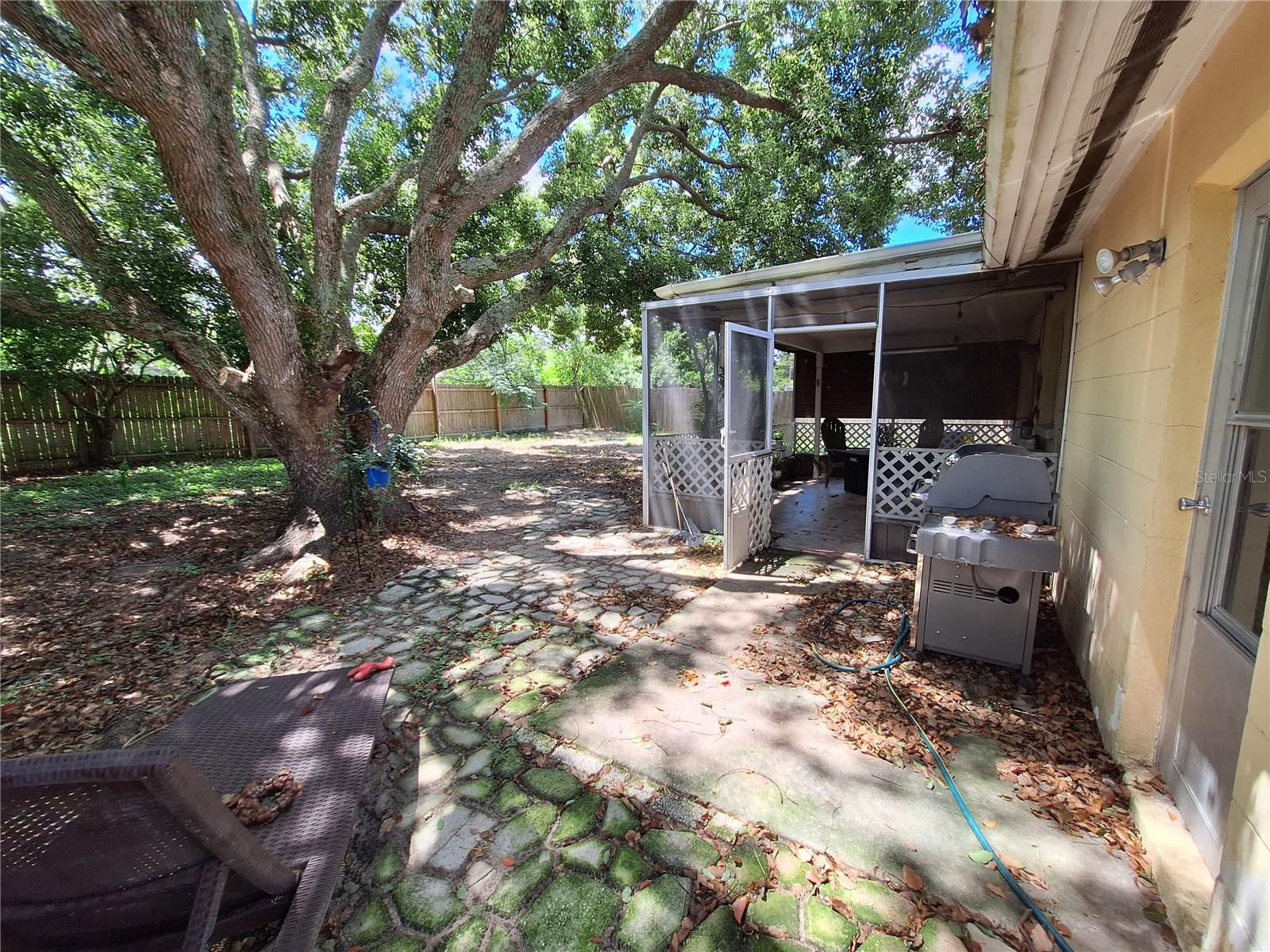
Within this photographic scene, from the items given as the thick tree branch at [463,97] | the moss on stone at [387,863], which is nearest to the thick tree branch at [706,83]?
the thick tree branch at [463,97]

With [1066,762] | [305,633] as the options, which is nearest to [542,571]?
[305,633]

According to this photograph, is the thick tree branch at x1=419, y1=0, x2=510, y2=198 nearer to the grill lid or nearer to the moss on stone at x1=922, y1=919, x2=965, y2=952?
the grill lid

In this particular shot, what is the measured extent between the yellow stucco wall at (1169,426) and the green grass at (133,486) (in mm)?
9541

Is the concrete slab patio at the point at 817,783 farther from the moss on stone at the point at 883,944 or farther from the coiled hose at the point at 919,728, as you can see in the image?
the moss on stone at the point at 883,944

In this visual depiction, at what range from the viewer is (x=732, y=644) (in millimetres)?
3234

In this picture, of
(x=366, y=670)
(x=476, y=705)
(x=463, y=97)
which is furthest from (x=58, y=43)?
(x=476, y=705)

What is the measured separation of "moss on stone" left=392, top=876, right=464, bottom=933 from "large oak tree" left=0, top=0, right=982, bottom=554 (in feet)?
13.5

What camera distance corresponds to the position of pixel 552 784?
2.10 metres

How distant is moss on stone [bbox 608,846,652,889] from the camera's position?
1.66 meters

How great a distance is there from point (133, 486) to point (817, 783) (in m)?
10.6

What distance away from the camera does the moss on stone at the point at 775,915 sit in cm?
149

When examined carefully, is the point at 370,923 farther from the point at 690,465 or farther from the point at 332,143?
the point at 332,143

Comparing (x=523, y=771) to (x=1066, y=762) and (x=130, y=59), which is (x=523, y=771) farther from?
(x=130, y=59)

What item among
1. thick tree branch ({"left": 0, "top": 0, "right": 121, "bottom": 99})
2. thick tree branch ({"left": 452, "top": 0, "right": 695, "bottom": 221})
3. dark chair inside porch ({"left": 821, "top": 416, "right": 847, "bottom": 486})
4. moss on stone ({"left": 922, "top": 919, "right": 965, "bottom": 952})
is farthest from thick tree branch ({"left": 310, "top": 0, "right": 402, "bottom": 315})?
dark chair inside porch ({"left": 821, "top": 416, "right": 847, "bottom": 486})
